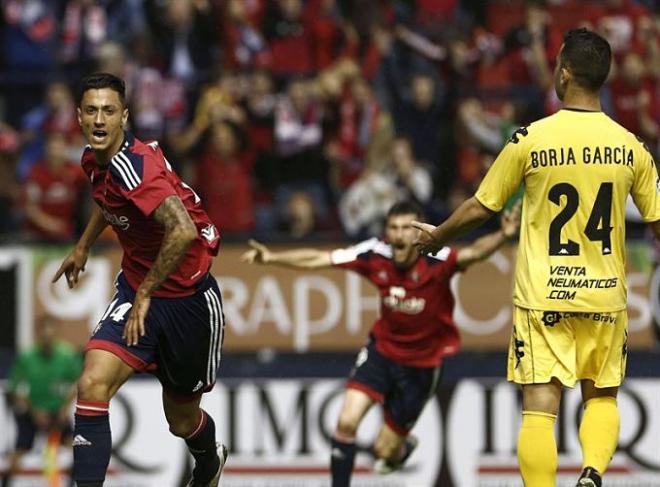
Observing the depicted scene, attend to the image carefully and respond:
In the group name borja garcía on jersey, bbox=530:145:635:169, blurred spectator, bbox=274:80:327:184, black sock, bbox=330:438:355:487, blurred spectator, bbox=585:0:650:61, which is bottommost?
black sock, bbox=330:438:355:487

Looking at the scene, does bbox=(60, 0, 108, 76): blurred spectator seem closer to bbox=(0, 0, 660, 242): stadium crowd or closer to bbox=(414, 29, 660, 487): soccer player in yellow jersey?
bbox=(0, 0, 660, 242): stadium crowd

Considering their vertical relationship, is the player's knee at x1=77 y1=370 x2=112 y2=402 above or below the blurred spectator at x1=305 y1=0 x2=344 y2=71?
below

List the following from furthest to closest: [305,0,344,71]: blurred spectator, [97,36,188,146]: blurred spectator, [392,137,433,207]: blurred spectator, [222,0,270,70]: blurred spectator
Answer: [222,0,270,70]: blurred spectator < [305,0,344,71]: blurred spectator < [97,36,188,146]: blurred spectator < [392,137,433,207]: blurred spectator

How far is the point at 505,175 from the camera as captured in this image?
728cm

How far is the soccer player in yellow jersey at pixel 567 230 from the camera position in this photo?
7.24m

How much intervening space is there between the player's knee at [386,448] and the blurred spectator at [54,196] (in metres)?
4.52

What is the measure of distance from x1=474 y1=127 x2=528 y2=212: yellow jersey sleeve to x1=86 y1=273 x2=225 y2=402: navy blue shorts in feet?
5.71

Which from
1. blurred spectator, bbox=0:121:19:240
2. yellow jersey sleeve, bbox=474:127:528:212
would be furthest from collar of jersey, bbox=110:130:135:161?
blurred spectator, bbox=0:121:19:240

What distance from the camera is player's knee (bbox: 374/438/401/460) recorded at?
11.1 m

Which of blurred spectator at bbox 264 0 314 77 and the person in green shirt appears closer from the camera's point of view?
the person in green shirt

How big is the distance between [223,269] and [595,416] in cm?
627

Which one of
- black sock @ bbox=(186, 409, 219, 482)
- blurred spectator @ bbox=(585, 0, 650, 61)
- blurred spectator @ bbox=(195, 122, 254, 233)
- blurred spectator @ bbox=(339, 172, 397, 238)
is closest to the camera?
black sock @ bbox=(186, 409, 219, 482)

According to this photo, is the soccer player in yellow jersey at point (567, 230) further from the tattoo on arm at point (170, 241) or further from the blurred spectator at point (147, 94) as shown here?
the blurred spectator at point (147, 94)

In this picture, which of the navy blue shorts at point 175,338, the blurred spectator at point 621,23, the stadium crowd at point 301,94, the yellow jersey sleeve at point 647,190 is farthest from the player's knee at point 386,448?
the blurred spectator at point 621,23
